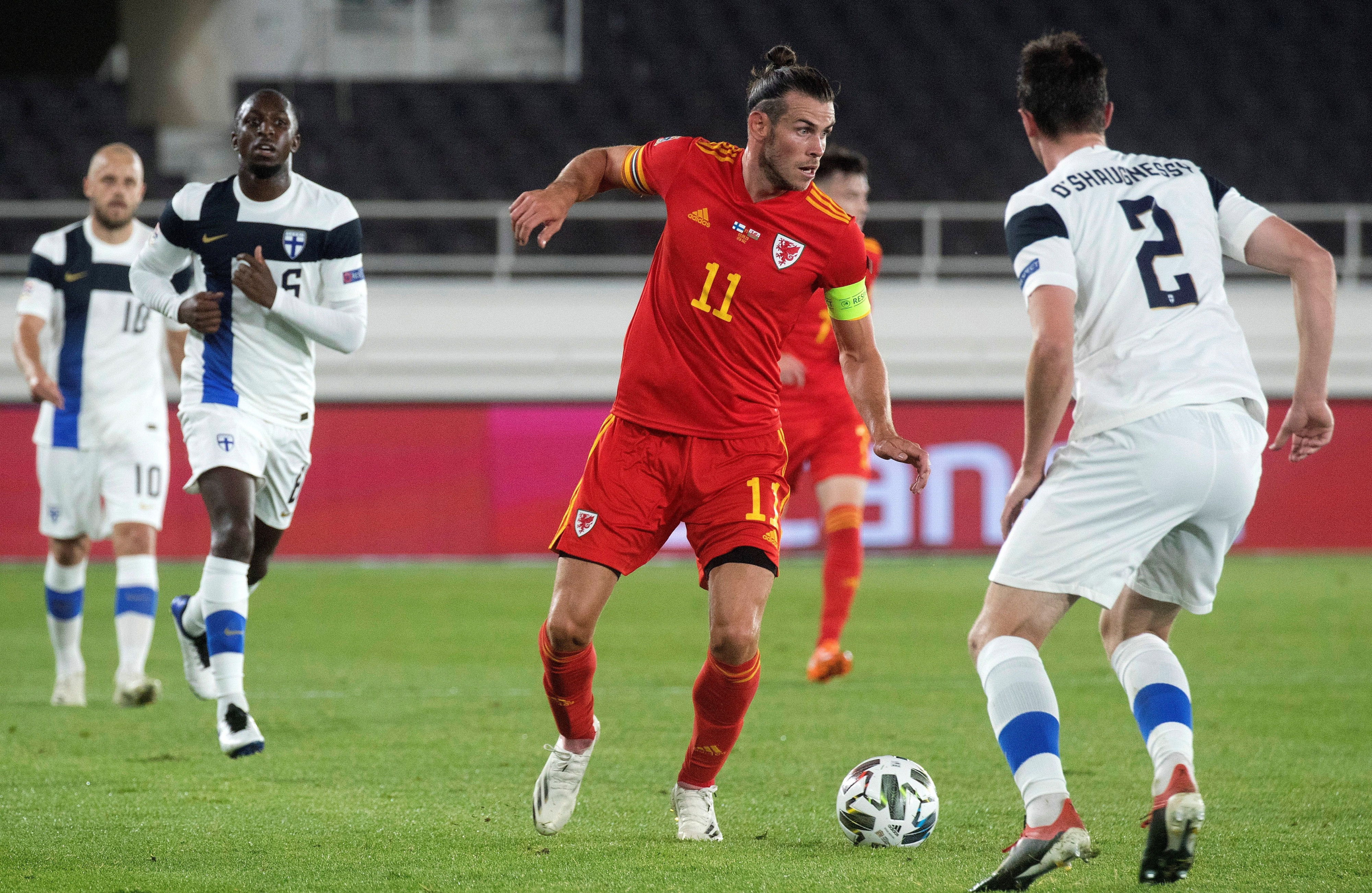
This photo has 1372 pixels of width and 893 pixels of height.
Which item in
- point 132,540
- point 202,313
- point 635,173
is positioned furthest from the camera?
point 132,540

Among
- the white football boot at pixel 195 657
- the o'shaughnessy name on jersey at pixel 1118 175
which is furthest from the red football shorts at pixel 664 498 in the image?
the white football boot at pixel 195 657

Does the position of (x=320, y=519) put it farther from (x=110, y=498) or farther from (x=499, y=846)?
(x=499, y=846)

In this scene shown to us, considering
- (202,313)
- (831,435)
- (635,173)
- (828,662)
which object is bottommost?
(828,662)

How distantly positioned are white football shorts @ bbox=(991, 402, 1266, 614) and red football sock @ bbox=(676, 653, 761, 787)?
0.85 metres

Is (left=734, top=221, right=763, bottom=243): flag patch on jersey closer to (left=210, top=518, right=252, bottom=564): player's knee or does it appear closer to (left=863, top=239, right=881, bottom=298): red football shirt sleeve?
(left=210, top=518, right=252, bottom=564): player's knee

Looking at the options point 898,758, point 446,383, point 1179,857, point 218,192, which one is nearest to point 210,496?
point 218,192

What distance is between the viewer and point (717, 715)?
400cm

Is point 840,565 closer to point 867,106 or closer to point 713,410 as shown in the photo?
point 713,410

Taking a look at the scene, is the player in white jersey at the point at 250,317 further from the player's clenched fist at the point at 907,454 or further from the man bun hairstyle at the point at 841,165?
the man bun hairstyle at the point at 841,165

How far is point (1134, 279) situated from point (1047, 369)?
0.35 meters

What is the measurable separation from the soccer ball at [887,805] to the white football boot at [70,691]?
3.74 meters

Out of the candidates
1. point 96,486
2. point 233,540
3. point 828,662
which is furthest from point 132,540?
point 828,662

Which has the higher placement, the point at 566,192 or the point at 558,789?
the point at 566,192

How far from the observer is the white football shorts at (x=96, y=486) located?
6375 mm
